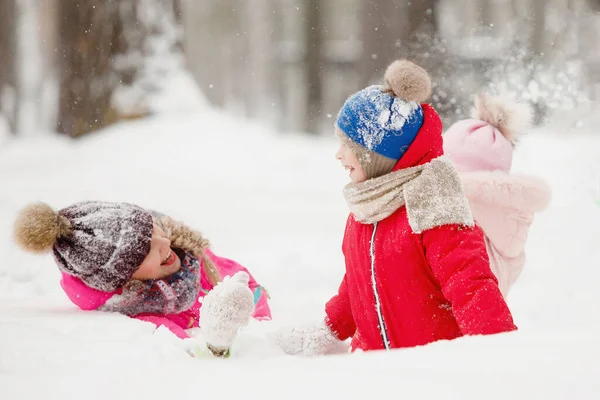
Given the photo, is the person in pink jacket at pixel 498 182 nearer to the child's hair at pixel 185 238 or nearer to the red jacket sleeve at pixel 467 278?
the red jacket sleeve at pixel 467 278

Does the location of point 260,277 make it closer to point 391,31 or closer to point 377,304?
point 377,304

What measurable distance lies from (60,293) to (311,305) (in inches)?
48.5

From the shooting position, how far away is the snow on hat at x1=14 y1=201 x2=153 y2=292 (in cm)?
235

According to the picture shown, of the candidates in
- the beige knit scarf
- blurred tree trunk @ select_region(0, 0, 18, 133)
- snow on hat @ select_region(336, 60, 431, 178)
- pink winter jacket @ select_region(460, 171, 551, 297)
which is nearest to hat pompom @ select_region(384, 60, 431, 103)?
snow on hat @ select_region(336, 60, 431, 178)

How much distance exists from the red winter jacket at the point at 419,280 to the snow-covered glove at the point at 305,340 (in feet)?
0.31

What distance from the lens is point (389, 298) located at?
193cm

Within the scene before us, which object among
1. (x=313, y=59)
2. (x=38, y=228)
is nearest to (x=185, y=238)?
(x=38, y=228)

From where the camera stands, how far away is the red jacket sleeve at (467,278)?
1633mm

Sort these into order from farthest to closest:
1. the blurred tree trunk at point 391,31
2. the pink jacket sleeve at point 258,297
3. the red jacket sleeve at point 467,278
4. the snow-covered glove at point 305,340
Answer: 1. the blurred tree trunk at point 391,31
2. the pink jacket sleeve at point 258,297
3. the snow-covered glove at point 305,340
4. the red jacket sleeve at point 467,278

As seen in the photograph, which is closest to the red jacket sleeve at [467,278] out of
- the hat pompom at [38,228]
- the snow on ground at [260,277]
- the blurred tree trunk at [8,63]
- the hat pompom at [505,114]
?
the snow on ground at [260,277]

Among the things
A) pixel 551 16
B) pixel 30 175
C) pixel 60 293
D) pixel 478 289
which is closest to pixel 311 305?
pixel 60 293

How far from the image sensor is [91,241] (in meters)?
2.39

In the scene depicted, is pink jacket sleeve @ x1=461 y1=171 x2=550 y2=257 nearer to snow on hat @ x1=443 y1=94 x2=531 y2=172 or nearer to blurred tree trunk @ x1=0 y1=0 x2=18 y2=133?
snow on hat @ x1=443 y1=94 x2=531 y2=172

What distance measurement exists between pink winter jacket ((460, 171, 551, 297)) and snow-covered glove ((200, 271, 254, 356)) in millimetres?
1240
